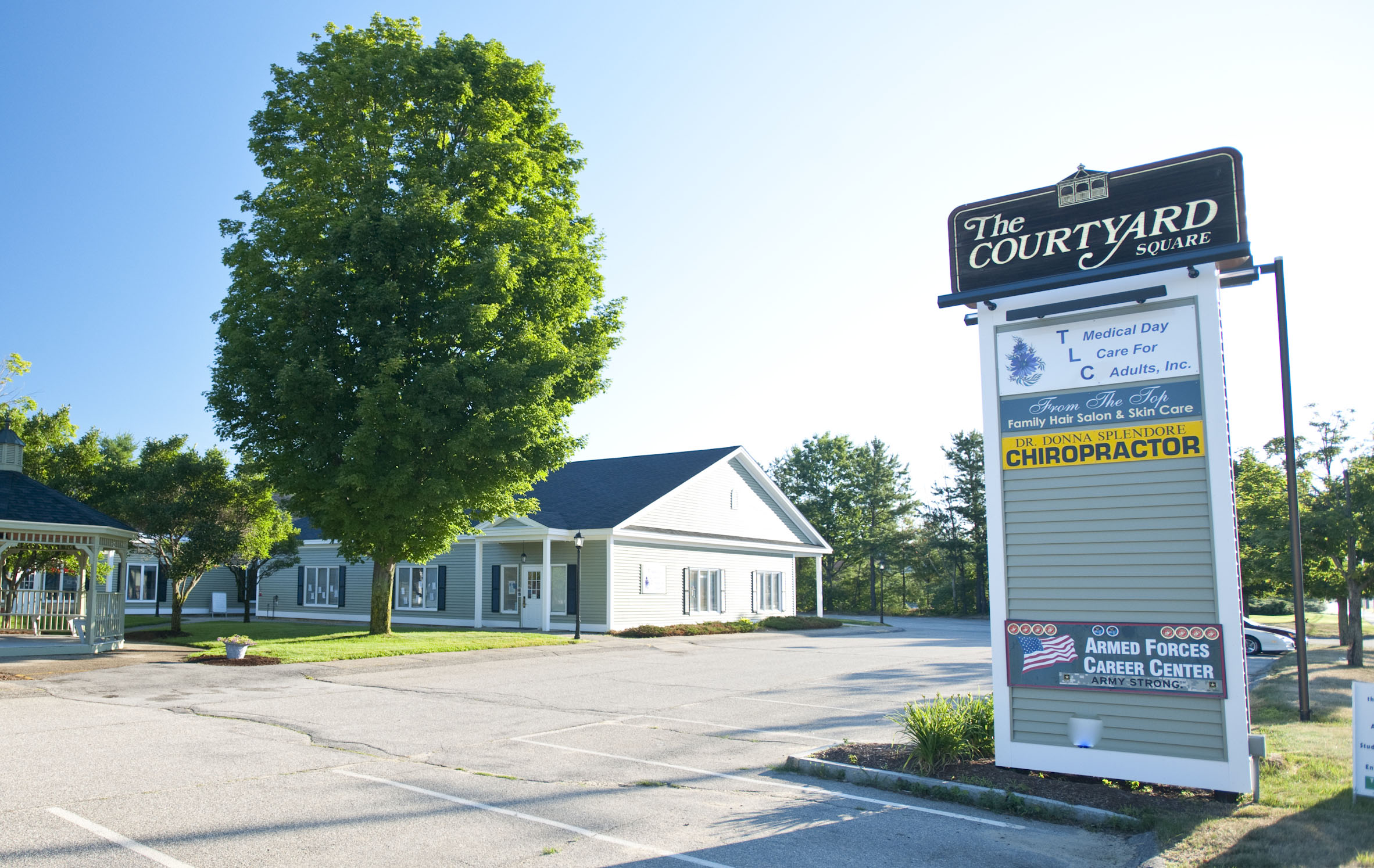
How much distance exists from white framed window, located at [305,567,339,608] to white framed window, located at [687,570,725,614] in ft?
47.9

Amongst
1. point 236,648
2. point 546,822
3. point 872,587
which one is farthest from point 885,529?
point 546,822

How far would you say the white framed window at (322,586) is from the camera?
116ft

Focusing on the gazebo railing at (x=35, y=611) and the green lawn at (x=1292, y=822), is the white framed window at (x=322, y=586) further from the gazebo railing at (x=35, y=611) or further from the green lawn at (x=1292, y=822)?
Answer: the green lawn at (x=1292, y=822)

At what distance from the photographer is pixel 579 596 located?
25672 millimetres

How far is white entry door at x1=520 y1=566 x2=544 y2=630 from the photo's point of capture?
28781mm

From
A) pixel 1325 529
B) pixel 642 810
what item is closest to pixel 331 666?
pixel 642 810

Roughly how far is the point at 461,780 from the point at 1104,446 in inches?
257

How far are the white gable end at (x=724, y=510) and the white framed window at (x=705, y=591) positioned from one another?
1.57 meters

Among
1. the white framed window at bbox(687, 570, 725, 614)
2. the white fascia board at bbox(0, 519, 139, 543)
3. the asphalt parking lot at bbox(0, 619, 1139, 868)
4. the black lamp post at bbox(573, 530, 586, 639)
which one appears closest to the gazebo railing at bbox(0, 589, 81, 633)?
the white fascia board at bbox(0, 519, 139, 543)

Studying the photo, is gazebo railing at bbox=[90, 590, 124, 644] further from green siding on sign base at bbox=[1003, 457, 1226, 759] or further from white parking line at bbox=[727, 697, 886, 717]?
green siding on sign base at bbox=[1003, 457, 1226, 759]

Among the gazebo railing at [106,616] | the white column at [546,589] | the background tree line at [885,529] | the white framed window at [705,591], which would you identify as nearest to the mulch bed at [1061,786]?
the gazebo railing at [106,616]

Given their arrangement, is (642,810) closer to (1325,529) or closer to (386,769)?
(386,769)

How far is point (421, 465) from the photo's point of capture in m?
20.5

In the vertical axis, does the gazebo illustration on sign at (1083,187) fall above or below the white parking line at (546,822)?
above
